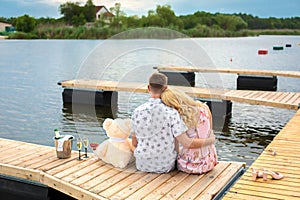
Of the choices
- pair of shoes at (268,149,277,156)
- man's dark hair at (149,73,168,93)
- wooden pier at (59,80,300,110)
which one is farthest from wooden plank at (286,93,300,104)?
man's dark hair at (149,73,168,93)

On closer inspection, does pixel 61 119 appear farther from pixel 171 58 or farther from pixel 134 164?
pixel 171 58

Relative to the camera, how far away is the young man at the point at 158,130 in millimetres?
3828

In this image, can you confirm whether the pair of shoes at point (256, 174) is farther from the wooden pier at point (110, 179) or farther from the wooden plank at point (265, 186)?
the wooden pier at point (110, 179)

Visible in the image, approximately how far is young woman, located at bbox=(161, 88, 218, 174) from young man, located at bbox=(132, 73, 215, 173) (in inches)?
2.2

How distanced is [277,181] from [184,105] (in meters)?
1.13

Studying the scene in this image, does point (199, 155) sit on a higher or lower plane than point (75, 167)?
higher

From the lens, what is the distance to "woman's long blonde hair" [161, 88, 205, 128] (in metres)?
3.84

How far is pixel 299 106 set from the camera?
7.97m

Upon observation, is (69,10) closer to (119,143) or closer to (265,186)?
(119,143)

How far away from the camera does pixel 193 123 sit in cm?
385

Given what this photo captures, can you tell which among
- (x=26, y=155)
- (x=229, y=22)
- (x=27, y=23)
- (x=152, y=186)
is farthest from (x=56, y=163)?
(x=27, y=23)

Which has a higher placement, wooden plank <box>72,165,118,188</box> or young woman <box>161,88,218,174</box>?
young woman <box>161,88,218,174</box>

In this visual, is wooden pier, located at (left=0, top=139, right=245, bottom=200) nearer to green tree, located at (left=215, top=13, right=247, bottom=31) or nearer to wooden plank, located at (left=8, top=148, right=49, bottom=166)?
wooden plank, located at (left=8, top=148, right=49, bottom=166)

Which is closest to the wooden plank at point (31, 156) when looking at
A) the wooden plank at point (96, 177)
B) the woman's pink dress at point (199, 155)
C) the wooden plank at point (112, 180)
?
the wooden plank at point (96, 177)
